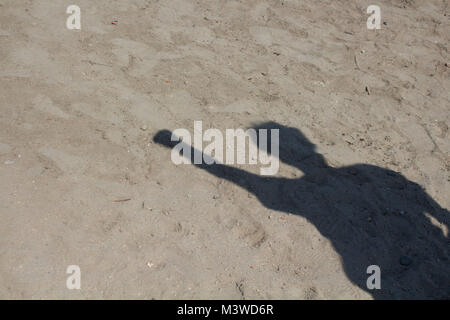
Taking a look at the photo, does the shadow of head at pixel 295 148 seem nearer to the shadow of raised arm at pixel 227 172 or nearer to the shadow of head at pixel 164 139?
the shadow of raised arm at pixel 227 172

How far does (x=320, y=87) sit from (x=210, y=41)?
155 cm

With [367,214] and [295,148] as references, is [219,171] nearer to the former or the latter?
[295,148]

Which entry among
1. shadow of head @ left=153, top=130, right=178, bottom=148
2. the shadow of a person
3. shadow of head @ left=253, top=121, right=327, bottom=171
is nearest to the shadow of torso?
the shadow of a person

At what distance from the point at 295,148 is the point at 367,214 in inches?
36.9

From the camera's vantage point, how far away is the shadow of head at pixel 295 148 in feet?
12.8

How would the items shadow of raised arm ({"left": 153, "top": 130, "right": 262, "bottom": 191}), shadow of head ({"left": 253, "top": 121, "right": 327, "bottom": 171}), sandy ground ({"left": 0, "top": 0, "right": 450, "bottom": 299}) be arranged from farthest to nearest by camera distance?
shadow of head ({"left": 253, "top": 121, "right": 327, "bottom": 171}), shadow of raised arm ({"left": 153, "top": 130, "right": 262, "bottom": 191}), sandy ground ({"left": 0, "top": 0, "right": 450, "bottom": 299})

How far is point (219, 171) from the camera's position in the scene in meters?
3.75

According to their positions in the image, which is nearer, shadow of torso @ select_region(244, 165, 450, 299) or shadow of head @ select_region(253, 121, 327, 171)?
shadow of torso @ select_region(244, 165, 450, 299)

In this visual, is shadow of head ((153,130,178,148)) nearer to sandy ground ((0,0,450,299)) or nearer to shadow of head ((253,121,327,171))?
A: sandy ground ((0,0,450,299))

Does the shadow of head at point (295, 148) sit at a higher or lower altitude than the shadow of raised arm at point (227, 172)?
higher

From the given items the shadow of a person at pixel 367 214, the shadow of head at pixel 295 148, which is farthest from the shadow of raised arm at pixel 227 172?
the shadow of head at pixel 295 148

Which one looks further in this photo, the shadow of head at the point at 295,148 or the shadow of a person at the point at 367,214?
the shadow of head at the point at 295,148

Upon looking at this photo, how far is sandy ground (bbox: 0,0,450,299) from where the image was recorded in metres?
2.99

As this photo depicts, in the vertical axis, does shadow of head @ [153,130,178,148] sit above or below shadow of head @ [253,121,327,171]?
below
